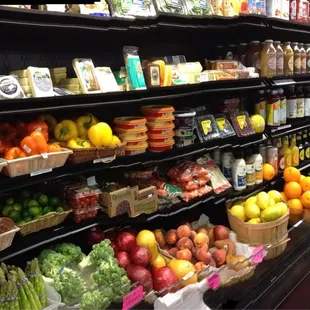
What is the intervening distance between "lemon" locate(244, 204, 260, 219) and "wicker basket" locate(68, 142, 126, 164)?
3.93 ft

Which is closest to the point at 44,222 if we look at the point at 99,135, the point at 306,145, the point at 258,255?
the point at 99,135

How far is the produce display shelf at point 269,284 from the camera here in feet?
8.64

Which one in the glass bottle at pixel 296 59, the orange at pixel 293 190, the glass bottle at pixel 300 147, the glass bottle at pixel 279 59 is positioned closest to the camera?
the glass bottle at pixel 279 59

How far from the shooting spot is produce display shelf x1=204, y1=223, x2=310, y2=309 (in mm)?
2633

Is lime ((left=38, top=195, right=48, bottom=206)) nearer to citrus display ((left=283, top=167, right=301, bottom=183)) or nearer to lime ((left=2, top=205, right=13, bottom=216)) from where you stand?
lime ((left=2, top=205, right=13, bottom=216))

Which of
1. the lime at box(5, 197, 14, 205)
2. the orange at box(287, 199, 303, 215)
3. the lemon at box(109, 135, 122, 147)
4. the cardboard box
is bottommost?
the orange at box(287, 199, 303, 215)

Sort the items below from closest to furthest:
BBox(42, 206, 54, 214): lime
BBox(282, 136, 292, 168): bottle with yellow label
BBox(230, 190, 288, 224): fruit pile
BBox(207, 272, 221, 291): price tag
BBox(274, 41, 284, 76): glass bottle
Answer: BBox(42, 206, 54, 214): lime → BBox(207, 272, 221, 291): price tag → BBox(230, 190, 288, 224): fruit pile → BBox(274, 41, 284, 76): glass bottle → BBox(282, 136, 292, 168): bottle with yellow label

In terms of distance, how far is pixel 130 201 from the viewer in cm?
269

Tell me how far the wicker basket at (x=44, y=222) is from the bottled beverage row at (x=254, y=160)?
1.56 meters

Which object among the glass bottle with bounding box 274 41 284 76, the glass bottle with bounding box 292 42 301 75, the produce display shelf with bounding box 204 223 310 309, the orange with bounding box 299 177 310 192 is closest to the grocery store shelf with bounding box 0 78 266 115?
the glass bottle with bounding box 274 41 284 76

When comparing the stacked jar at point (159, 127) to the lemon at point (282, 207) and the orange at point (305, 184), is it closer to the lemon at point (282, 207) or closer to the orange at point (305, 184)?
the lemon at point (282, 207)

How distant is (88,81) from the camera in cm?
240

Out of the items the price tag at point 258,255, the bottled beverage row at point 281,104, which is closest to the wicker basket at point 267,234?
the price tag at point 258,255

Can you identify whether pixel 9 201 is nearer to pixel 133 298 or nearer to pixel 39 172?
pixel 39 172
